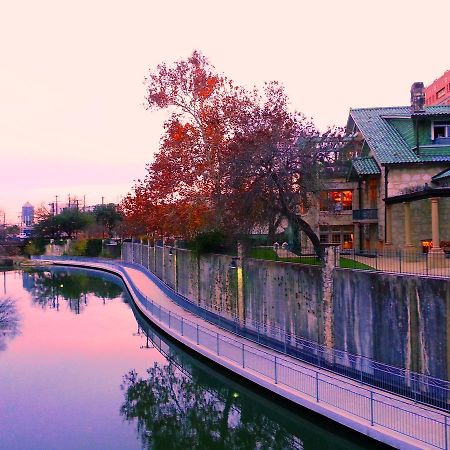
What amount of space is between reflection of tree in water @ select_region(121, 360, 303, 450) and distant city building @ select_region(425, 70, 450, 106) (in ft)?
295

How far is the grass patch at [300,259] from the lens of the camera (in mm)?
19469

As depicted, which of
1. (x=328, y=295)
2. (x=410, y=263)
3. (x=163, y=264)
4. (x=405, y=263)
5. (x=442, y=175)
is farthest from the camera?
(x=163, y=264)

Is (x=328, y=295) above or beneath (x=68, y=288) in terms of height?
above

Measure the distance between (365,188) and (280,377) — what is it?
17.7m

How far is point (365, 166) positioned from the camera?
30.1 meters

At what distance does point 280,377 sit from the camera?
1731 centimetres

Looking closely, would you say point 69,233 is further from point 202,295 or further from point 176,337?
point 176,337

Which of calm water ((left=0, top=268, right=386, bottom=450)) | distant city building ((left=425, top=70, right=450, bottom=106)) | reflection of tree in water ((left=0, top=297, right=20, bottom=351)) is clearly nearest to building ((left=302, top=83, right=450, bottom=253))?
calm water ((left=0, top=268, right=386, bottom=450))

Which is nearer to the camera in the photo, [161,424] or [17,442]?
[17,442]

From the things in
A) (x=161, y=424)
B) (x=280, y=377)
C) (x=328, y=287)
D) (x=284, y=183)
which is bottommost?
(x=161, y=424)

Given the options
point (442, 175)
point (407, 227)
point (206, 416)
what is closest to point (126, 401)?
point (206, 416)

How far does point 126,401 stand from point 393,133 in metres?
20.5

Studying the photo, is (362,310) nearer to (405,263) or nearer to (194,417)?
(405,263)

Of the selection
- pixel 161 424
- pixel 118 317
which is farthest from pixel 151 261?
pixel 161 424
